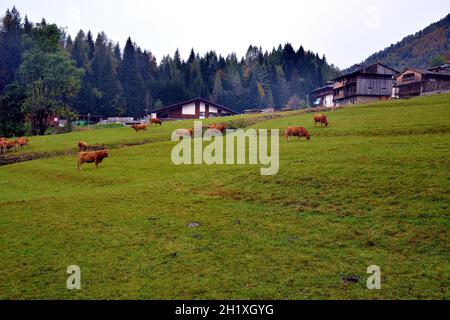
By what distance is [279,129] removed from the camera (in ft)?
141

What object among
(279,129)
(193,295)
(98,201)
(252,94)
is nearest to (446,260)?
(193,295)

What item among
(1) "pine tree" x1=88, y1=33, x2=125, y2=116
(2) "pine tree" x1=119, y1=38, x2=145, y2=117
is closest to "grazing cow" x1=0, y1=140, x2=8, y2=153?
(1) "pine tree" x1=88, y1=33, x2=125, y2=116

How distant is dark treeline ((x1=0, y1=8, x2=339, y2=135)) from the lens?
73.4 meters

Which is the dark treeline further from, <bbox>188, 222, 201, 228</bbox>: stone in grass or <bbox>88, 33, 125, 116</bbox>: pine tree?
<bbox>188, 222, 201, 228</bbox>: stone in grass

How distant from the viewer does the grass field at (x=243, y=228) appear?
10.7 m

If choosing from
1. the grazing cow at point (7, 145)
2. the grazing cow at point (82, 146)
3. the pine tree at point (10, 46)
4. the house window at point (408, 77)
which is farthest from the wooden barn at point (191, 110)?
the pine tree at point (10, 46)

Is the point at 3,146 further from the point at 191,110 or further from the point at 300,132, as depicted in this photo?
the point at 191,110
